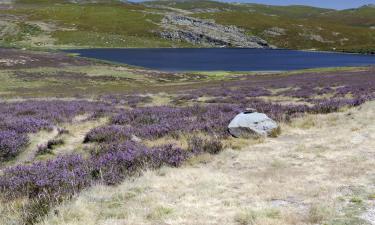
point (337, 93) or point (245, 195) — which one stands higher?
point (245, 195)

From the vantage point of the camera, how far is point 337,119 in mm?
18797

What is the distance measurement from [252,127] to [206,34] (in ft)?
547

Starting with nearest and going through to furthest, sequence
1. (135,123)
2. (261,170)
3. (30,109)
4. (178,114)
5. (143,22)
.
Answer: (261,170), (135,123), (178,114), (30,109), (143,22)

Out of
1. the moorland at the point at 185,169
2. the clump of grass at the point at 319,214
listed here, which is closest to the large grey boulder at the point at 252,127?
the moorland at the point at 185,169

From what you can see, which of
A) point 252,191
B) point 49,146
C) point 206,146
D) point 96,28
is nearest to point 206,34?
point 96,28

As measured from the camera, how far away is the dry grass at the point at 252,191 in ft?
25.2

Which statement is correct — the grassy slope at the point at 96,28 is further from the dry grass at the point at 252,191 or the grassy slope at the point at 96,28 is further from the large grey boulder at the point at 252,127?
the dry grass at the point at 252,191

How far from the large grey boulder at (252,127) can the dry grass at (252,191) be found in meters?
1.29

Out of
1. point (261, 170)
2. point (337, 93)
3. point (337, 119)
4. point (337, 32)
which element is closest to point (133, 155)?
point (261, 170)

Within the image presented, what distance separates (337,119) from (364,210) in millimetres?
11421

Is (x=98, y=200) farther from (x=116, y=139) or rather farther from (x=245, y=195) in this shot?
(x=116, y=139)

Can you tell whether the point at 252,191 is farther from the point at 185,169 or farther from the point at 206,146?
the point at 206,146

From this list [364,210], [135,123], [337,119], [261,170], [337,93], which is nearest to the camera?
[364,210]

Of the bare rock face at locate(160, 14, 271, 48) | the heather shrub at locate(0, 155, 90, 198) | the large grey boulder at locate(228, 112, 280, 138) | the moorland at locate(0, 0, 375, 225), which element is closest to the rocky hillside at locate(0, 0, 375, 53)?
the bare rock face at locate(160, 14, 271, 48)
